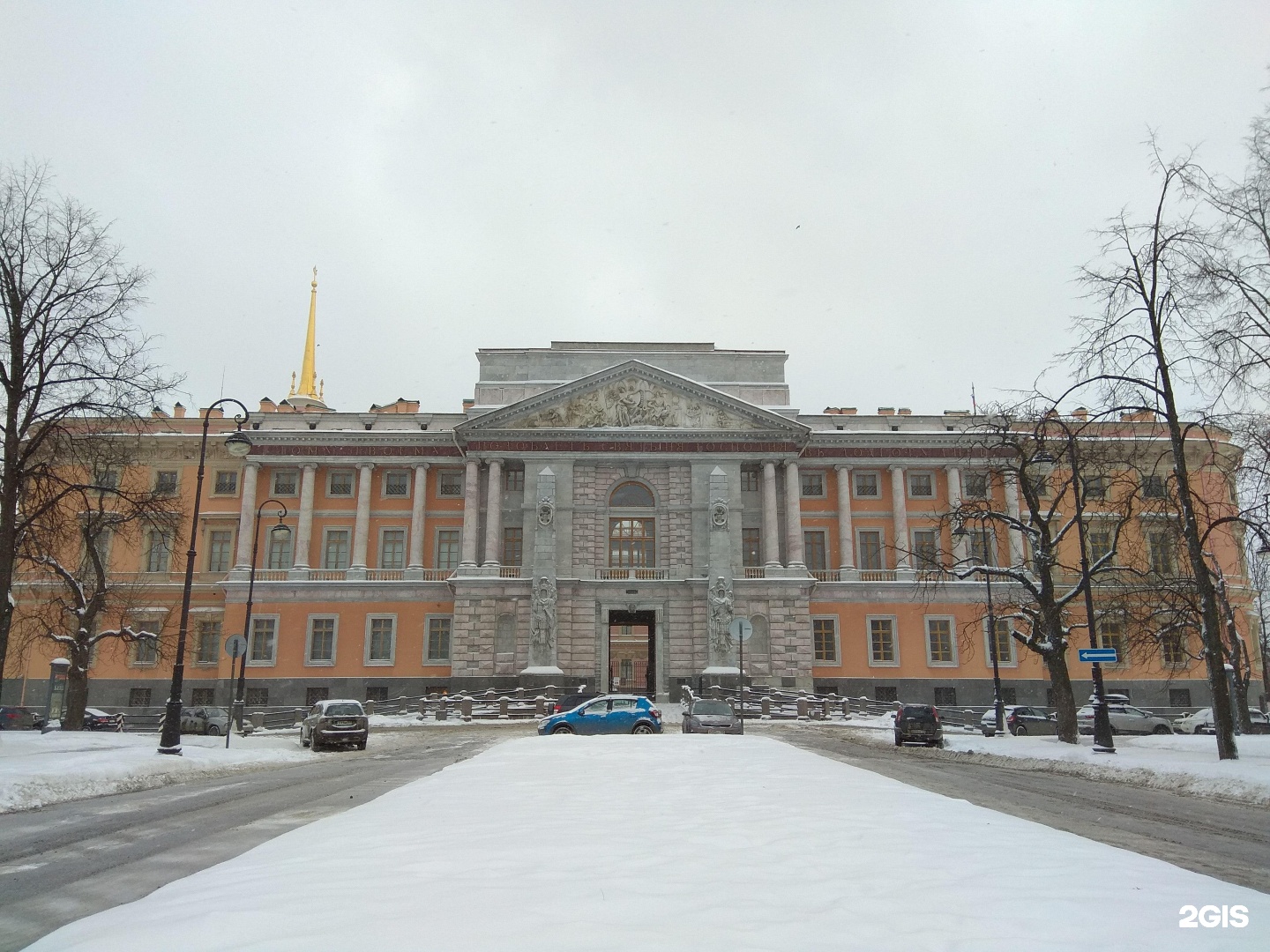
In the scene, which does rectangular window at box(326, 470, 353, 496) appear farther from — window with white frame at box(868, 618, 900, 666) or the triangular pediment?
window with white frame at box(868, 618, 900, 666)

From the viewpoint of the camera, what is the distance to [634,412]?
50.4 m

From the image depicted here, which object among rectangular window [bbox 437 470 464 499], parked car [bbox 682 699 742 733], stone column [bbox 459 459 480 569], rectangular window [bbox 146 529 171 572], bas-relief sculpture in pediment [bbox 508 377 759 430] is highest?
bas-relief sculpture in pediment [bbox 508 377 759 430]

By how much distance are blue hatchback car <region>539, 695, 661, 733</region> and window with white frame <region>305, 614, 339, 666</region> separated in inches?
1001

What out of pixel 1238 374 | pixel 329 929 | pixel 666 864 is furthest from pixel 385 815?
pixel 1238 374

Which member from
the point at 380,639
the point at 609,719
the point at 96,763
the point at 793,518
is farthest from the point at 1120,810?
the point at 380,639

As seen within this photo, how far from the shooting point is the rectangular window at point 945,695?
49688mm

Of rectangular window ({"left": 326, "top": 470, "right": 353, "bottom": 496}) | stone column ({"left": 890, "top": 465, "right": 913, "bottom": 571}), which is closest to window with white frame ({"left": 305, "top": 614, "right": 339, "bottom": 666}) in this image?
rectangular window ({"left": 326, "top": 470, "right": 353, "bottom": 496})

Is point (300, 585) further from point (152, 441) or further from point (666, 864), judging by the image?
point (666, 864)

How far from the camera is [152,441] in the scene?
173 feet

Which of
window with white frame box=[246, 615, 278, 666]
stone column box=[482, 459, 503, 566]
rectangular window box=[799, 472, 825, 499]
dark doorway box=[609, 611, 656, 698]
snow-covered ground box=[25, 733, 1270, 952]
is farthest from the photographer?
rectangular window box=[799, 472, 825, 499]

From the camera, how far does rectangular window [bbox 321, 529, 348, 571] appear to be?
5228 centimetres

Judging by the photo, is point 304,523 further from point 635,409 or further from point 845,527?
point 845,527

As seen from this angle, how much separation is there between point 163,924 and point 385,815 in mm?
4242

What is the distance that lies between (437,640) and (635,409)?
17.1 metres
